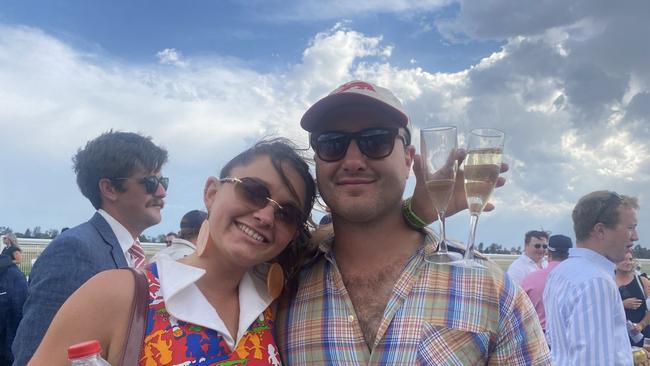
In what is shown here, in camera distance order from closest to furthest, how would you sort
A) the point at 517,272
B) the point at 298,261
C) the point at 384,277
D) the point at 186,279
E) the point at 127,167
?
the point at 186,279 < the point at 384,277 < the point at 298,261 < the point at 127,167 < the point at 517,272

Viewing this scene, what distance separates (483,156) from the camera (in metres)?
2.04

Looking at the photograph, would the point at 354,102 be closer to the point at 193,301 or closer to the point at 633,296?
the point at 193,301

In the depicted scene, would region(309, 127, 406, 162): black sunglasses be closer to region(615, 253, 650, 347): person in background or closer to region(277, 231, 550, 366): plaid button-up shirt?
region(277, 231, 550, 366): plaid button-up shirt

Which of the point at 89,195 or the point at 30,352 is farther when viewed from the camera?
the point at 89,195

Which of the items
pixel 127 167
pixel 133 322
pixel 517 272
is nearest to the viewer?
pixel 133 322

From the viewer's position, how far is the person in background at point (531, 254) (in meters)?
8.85

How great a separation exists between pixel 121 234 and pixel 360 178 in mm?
1997

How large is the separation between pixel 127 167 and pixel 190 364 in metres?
2.18

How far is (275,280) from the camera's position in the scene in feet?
7.70

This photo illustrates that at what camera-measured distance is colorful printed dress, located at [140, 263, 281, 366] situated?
1.85 metres

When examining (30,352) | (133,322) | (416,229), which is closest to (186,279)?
(133,322)

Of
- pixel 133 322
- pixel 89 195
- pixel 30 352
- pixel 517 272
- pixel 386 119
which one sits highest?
pixel 386 119

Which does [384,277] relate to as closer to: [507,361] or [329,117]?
[507,361]

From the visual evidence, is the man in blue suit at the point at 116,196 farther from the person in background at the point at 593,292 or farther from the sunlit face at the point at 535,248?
the sunlit face at the point at 535,248
